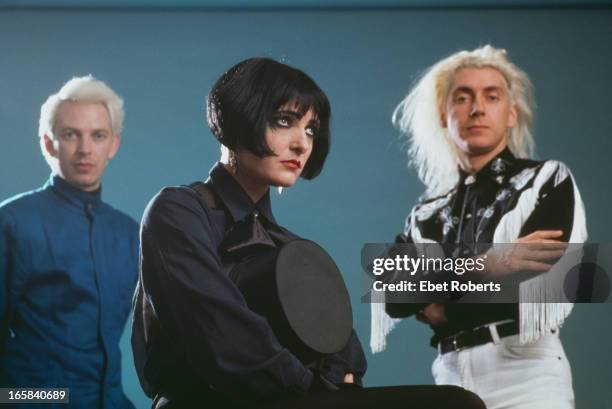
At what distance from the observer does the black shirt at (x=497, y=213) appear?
263 cm

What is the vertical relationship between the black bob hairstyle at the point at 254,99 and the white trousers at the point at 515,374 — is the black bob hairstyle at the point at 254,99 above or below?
above

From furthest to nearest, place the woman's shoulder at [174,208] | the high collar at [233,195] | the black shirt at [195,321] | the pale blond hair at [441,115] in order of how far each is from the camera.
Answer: the pale blond hair at [441,115] → the high collar at [233,195] → the woman's shoulder at [174,208] → the black shirt at [195,321]

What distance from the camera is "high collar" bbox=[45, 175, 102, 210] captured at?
9.18ft

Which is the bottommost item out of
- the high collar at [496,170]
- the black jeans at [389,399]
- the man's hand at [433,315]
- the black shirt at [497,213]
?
the black jeans at [389,399]

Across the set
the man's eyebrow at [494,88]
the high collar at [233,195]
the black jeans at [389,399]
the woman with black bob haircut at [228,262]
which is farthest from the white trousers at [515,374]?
the black jeans at [389,399]

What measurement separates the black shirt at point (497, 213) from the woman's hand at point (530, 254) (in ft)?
0.08

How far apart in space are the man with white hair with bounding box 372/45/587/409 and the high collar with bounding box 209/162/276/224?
106cm

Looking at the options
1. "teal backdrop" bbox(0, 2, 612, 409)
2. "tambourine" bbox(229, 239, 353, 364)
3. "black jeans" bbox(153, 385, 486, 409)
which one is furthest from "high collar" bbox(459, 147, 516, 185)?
"black jeans" bbox(153, 385, 486, 409)

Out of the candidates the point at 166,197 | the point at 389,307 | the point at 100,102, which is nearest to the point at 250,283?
the point at 166,197

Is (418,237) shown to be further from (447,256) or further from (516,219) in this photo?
(516,219)

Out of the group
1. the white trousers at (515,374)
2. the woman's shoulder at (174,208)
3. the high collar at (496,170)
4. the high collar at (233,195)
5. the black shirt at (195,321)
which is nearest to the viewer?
the black shirt at (195,321)

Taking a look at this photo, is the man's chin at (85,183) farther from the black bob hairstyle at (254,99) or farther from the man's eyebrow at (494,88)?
the man's eyebrow at (494,88)

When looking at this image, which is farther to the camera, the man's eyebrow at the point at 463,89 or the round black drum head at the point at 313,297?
the man's eyebrow at the point at 463,89

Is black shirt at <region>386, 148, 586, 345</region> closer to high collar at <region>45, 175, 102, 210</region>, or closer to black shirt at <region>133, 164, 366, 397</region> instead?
high collar at <region>45, 175, 102, 210</region>
